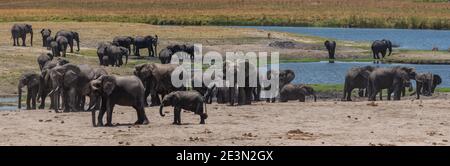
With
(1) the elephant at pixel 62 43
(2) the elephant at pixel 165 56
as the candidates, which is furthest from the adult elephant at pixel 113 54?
(1) the elephant at pixel 62 43

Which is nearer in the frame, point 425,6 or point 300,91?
point 300,91

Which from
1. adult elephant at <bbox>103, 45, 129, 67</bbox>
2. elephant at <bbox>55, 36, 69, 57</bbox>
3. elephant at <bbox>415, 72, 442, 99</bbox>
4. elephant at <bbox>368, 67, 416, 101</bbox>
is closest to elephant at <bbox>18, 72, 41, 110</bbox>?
elephant at <bbox>368, 67, 416, 101</bbox>

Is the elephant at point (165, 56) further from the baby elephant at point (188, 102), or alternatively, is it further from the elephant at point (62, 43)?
the baby elephant at point (188, 102)

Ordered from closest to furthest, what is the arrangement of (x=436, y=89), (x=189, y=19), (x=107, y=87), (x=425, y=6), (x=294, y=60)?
(x=107, y=87) < (x=436, y=89) < (x=294, y=60) < (x=189, y=19) < (x=425, y=6)

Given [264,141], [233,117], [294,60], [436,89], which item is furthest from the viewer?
[294,60]

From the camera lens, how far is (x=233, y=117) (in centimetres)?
2533

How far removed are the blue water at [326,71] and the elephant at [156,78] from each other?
12.5m

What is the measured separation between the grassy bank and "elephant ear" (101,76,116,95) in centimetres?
6087

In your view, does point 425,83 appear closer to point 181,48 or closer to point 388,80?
point 388,80

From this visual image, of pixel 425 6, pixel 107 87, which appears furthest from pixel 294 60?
pixel 425 6

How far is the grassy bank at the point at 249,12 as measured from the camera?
300 feet

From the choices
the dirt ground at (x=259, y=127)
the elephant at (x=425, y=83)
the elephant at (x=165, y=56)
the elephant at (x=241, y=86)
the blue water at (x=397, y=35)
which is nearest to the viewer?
the dirt ground at (x=259, y=127)
